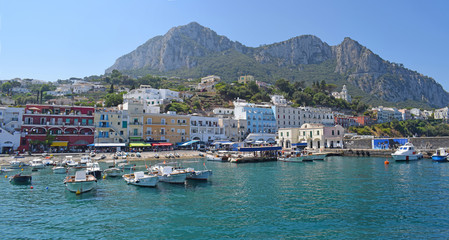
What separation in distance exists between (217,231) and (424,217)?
1317 cm

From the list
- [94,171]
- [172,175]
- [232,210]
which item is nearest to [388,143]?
[172,175]

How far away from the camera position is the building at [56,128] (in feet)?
181

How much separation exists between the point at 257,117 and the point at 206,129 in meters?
18.6

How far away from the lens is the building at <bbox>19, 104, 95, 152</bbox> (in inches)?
2176

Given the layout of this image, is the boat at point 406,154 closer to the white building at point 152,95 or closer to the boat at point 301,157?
the boat at point 301,157

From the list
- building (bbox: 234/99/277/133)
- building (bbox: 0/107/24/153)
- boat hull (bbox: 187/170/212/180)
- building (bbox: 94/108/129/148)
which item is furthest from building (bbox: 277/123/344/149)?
building (bbox: 0/107/24/153)

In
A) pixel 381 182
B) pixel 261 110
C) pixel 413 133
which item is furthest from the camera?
pixel 413 133

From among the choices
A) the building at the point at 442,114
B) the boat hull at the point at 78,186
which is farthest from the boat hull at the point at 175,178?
the building at the point at 442,114

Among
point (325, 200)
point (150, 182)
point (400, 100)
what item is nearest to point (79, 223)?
point (150, 182)

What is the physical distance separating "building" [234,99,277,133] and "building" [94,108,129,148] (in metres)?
33.8

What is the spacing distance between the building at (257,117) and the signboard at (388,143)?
29.1m

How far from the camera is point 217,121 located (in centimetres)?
7669

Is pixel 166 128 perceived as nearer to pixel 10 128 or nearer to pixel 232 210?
pixel 10 128

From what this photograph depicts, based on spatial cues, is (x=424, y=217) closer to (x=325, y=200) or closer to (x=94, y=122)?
(x=325, y=200)
